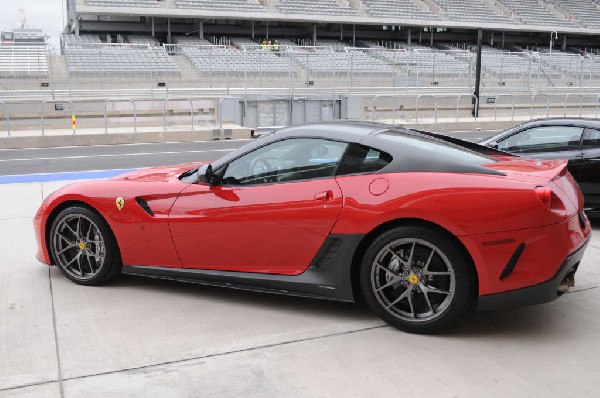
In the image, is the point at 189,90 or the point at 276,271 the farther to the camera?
the point at 189,90

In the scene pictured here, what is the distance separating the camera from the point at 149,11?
37750mm

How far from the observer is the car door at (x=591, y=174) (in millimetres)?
6805

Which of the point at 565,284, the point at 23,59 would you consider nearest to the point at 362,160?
the point at 565,284

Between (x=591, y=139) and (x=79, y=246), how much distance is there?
5.40 metres

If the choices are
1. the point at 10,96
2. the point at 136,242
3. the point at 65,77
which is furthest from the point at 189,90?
the point at 136,242

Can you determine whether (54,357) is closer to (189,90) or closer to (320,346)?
(320,346)

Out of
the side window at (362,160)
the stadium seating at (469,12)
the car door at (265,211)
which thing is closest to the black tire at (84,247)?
the car door at (265,211)

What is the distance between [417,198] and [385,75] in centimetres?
2633

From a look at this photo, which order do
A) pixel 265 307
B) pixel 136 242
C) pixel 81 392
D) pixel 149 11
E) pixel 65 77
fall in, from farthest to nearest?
pixel 149 11, pixel 65 77, pixel 136 242, pixel 265 307, pixel 81 392

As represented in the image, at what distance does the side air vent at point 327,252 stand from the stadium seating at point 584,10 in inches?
2075

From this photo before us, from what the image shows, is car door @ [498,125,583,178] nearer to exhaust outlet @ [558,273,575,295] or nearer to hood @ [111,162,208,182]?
exhaust outlet @ [558,273,575,295]

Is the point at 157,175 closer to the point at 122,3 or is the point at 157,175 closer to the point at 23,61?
the point at 23,61

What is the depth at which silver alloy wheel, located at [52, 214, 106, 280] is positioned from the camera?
16.0ft

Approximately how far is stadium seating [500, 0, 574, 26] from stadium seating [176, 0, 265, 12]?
2098 cm
